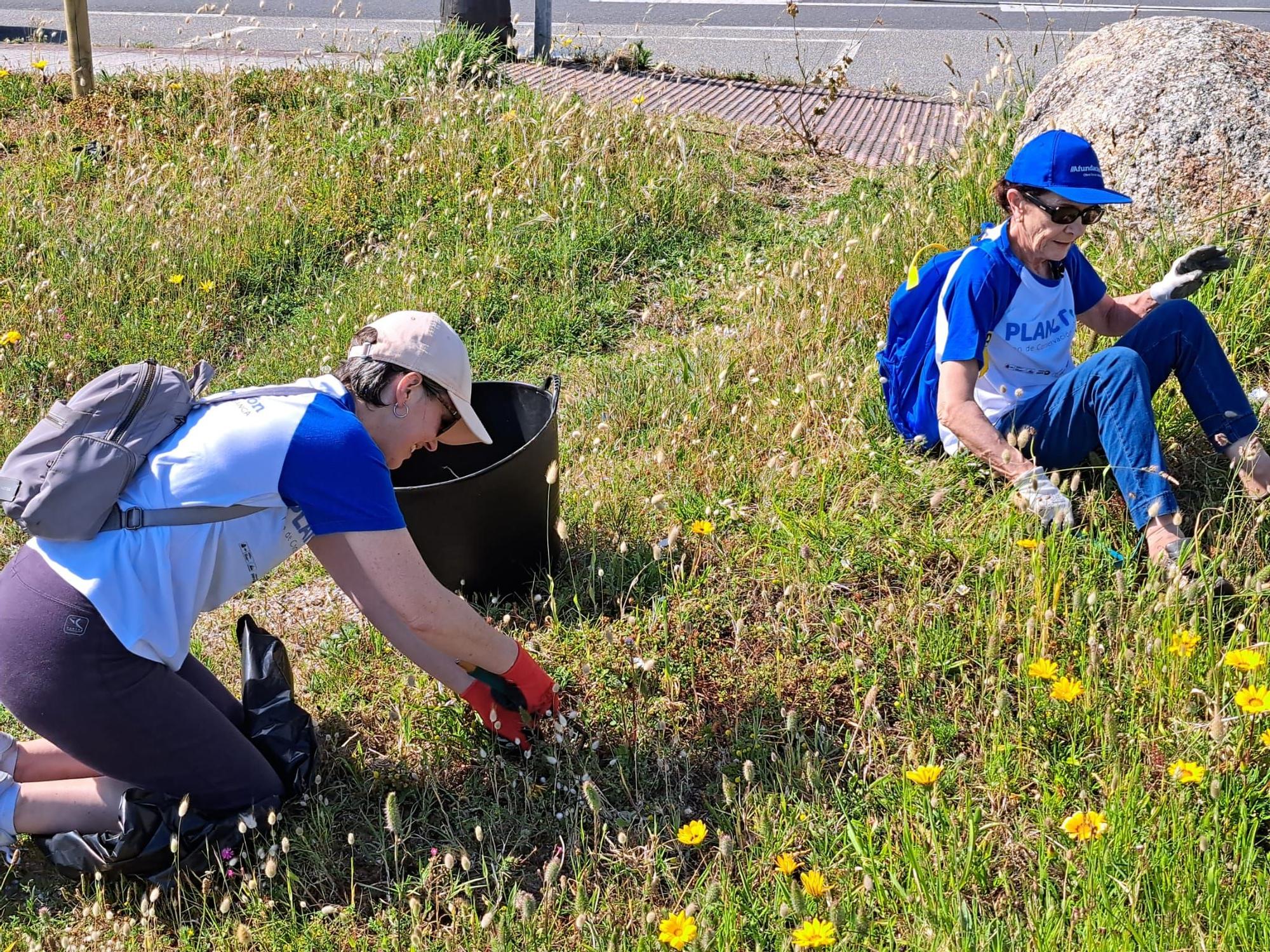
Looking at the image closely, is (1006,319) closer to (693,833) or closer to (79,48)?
(693,833)

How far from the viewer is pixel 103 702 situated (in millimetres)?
2504

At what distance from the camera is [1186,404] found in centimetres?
369

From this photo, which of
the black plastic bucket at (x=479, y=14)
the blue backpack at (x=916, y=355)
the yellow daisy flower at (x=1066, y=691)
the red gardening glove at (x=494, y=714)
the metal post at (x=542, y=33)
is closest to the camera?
the yellow daisy flower at (x=1066, y=691)

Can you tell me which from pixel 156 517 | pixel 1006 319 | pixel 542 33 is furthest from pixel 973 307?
pixel 542 33

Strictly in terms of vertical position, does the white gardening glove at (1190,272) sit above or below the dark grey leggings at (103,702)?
above

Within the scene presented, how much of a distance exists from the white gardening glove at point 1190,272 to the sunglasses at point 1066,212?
1.48ft

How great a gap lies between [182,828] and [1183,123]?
4.11 metres

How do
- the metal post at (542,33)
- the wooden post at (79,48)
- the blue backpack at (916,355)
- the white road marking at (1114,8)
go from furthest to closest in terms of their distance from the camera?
the white road marking at (1114,8) < the metal post at (542,33) < the wooden post at (79,48) < the blue backpack at (916,355)

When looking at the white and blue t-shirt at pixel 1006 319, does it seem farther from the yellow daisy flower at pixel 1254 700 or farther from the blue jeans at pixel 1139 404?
the yellow daisy flower at pixel 1254 700

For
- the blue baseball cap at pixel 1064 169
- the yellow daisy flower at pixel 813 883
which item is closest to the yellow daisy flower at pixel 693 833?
the yellow daisy flower at pixel 813 883

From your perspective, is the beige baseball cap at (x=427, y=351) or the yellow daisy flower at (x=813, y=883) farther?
the beige baseball cap at (x=427, y=351)

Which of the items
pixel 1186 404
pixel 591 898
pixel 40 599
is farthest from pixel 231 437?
pixel 1186 404

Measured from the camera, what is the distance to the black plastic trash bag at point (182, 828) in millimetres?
2549

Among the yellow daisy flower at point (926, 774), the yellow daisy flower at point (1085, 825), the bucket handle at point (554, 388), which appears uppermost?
the bucket handle at point (554, 388)
